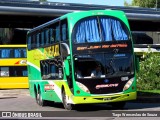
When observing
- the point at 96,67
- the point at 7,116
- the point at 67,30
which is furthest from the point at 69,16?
the point at 7,116

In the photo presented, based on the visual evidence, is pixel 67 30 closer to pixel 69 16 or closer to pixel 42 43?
pixel 69 16

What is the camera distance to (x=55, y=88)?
21.6 metres

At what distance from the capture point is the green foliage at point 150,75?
95.3 feet

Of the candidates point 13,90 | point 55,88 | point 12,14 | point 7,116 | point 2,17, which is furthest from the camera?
point 2,17

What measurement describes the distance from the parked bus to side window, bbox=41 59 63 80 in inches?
686

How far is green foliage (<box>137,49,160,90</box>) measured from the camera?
29.0m

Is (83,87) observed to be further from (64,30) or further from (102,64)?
(64,30)

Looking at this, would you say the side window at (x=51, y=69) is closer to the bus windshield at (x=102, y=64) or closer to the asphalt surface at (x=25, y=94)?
the bus windshield at (x=102, y=64)

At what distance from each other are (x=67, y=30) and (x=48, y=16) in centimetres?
3455

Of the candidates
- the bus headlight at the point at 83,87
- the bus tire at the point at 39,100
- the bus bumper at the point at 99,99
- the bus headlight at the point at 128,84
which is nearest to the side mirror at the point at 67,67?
the bus headlight at the point at 83,87

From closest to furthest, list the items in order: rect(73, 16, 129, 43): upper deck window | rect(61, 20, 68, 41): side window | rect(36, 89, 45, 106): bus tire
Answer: rect(73, 16, 129, 43): upper deck window → rect(61, 20, 68, 41): side window → rect(36, 89, 45, 106): bus tire

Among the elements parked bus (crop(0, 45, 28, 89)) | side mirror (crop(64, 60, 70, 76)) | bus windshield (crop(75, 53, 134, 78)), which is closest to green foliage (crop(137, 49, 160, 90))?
bus windshield (crop(75, 53, 134, 78))

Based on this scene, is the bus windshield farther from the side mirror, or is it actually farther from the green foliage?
the green foliage

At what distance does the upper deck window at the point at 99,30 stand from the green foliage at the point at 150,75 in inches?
382
